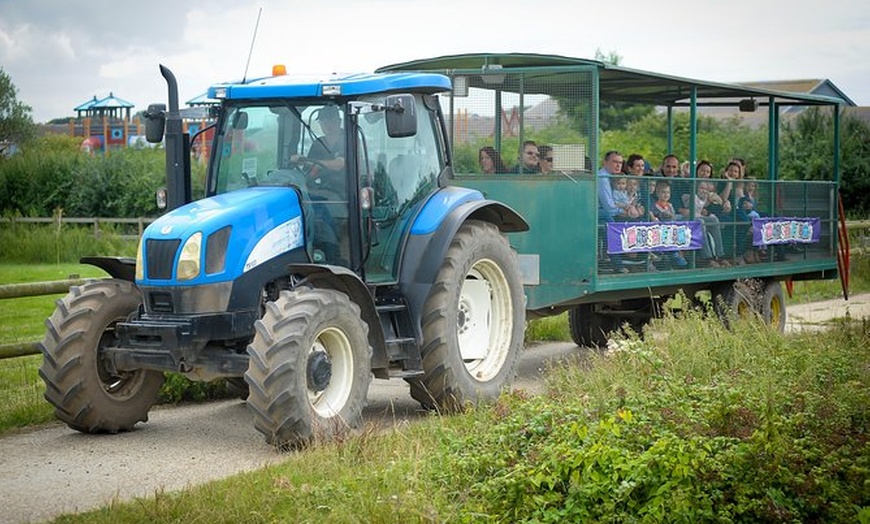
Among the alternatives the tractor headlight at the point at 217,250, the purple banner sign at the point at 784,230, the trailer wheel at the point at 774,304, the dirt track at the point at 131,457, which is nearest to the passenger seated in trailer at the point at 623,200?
the purple banner sign at the point at 784,230

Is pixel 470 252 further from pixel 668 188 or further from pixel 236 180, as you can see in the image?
pixel 668 188

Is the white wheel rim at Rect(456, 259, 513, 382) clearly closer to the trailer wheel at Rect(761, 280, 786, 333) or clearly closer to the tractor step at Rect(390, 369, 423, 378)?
the tractor step at Rect(390, 369, 423, 378)

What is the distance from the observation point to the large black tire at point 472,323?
10.1m

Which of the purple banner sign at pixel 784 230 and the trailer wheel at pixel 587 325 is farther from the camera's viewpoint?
the purple banner sign at pixel 784 230

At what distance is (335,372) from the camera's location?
9.34 meters

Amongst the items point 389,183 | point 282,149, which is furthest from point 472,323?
point 282,149

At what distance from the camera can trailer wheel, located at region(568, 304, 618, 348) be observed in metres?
14.8

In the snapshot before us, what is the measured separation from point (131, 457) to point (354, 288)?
1956 mm

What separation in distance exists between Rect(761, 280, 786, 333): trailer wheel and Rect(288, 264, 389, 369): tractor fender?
284 inches

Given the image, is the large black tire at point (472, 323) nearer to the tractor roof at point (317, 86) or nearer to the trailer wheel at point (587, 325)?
the tractor roof at point (317, 86)

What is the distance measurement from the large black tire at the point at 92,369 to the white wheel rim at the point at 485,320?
2.59 m

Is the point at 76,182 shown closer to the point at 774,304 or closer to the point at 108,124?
the point at 108,124

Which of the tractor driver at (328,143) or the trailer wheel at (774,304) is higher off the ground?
the tractor driver at (328,143)

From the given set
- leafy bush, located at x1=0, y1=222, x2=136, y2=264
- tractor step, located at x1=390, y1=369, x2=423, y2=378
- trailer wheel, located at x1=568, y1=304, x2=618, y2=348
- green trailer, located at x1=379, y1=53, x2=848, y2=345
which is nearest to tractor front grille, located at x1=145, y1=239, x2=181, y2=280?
tractor step, located at x1=390, y1=369, x2=423, y2=378
